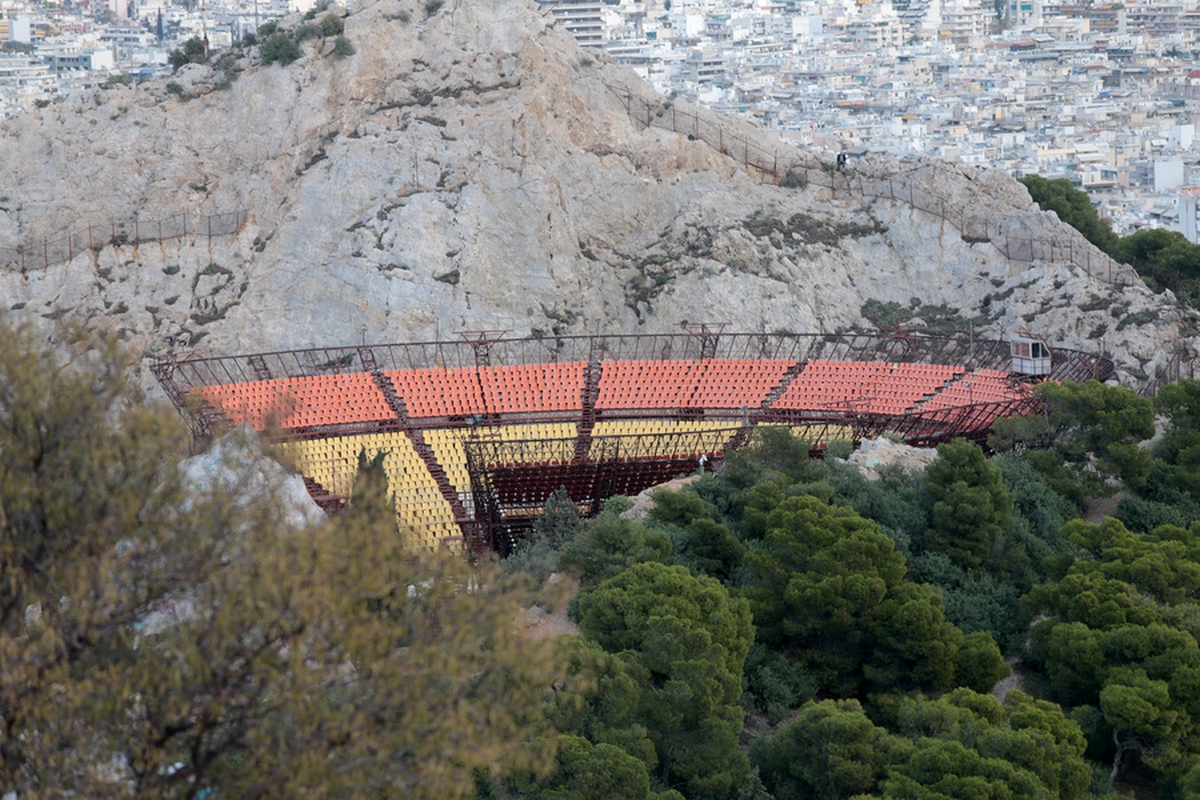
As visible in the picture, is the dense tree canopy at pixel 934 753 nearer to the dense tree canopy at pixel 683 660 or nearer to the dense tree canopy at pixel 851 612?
the dense tree canopy at pixel 683 660

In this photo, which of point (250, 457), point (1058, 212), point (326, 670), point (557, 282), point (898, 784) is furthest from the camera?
point (1058, 212)

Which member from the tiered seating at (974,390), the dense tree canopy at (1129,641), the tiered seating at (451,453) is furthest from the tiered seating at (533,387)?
the dense tree canopy at (1129,641)

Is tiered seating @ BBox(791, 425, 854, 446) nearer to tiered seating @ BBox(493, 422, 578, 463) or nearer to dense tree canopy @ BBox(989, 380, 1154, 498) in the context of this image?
dense tree canopy @ BBox(989, 380, 1154, 498)

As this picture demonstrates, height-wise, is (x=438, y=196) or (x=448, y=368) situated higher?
(x=438, y=196)

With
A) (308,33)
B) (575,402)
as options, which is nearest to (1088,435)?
(575,402)

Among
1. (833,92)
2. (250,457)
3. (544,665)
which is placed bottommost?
(833,92)

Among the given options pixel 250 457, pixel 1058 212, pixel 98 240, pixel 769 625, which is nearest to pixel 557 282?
pixel 98 240

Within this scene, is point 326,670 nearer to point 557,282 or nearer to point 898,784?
point 898,784
